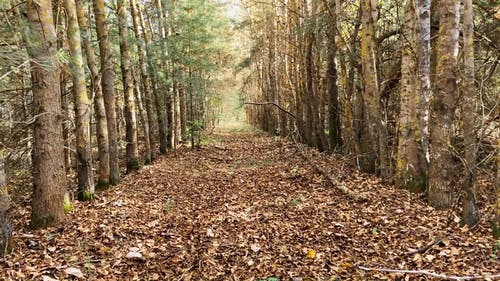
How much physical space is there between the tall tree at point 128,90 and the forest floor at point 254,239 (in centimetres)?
342

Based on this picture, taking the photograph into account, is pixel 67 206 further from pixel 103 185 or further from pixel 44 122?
pixel 103 185

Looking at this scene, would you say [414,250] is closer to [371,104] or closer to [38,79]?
[371,104]

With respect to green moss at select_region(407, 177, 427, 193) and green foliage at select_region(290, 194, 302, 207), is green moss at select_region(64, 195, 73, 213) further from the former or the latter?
green moss at select_region(407, 177, 427, 193)

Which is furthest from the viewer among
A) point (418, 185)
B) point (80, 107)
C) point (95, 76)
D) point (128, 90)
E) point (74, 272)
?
point (128, 90)

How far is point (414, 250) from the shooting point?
197 inches

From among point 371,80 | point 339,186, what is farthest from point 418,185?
point 371,80

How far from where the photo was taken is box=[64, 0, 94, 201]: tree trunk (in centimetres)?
808

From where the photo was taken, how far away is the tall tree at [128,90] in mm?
11688

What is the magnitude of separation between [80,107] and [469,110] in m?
7.79

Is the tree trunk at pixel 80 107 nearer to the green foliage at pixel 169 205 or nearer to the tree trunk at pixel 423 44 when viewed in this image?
the green foliage at pixel 169 205

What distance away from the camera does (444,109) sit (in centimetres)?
607

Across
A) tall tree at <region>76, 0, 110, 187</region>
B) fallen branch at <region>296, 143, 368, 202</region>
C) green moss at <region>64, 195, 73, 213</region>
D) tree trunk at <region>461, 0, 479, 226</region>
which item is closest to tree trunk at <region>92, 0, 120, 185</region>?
tall tree at <region>76, 0, 110, 187</region>

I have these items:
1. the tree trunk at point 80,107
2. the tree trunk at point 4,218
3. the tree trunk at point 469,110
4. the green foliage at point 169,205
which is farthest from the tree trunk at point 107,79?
the tree trunk at point 469,110

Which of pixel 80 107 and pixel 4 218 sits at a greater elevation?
pixel 80 107
